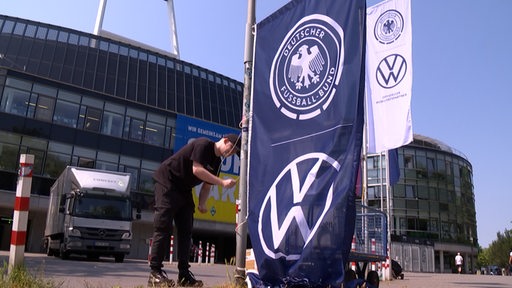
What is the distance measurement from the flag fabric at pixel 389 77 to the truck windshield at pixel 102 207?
9.84 m

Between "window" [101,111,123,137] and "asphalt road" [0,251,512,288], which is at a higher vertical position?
"window" [101,111,123,137]

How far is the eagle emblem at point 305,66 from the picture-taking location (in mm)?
4766

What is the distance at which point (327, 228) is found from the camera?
4258mm

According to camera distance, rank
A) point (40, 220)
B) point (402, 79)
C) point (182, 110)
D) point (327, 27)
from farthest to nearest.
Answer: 1. point (182, 110)
2. point (40, 220)
3. point (402, 79)
4. point (327, 27)

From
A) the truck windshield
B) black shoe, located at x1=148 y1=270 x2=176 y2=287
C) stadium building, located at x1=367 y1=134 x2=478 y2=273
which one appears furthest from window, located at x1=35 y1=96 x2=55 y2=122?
stadium building, located at x1=367 y1=134 x2=478 y2=273

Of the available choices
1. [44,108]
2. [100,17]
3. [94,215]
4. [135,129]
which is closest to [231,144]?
[94,215]

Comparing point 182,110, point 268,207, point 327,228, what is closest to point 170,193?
point 268,207

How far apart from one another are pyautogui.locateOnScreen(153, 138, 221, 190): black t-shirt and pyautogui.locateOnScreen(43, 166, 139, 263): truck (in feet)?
42.3

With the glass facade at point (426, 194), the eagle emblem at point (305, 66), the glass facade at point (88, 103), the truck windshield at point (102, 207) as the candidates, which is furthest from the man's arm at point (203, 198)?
the glass facade at point (426, 194)

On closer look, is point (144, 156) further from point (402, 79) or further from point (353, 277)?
point (353, 277)

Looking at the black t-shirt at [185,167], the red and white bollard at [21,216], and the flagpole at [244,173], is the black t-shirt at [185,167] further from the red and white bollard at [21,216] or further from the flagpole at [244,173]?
the red and white bollard at [21,216]

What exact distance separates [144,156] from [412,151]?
36.7 meters

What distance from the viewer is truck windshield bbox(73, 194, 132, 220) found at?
1720cm

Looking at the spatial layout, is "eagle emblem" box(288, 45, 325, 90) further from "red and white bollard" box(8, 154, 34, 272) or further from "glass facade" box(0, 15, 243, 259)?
"glass facade" box(0, 15, 243, 259)
